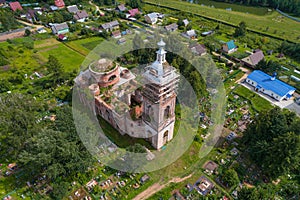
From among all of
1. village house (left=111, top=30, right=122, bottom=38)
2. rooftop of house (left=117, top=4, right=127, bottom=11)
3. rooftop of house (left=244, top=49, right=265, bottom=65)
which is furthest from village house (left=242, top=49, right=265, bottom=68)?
rooftop of house (left=117, top=4, right=127, bottom=11)

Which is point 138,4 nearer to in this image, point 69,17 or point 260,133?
point 69,17

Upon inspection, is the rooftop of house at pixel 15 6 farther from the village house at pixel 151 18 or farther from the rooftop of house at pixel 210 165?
the rooftop of house at pixel 210 165

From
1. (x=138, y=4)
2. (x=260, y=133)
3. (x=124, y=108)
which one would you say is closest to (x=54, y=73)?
(x=124, y=108)

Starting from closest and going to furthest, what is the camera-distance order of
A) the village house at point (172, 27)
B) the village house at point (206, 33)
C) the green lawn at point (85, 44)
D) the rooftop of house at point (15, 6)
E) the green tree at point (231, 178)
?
the green tree at point (231, 178), the green lawn at point (85, 44), the village house at point (206, 33), the village house at point (172, 27), the rooftop of house at point (15, 6)

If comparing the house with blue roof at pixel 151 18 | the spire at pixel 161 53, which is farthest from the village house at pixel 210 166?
the house with blue roof at pixel 151 18

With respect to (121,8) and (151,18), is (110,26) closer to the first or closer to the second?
(151,18)

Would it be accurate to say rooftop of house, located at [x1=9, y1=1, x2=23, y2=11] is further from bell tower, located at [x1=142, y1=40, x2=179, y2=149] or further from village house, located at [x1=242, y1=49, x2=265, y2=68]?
village house, located at [x1=242, y1=49, x2=265, y2=68]
